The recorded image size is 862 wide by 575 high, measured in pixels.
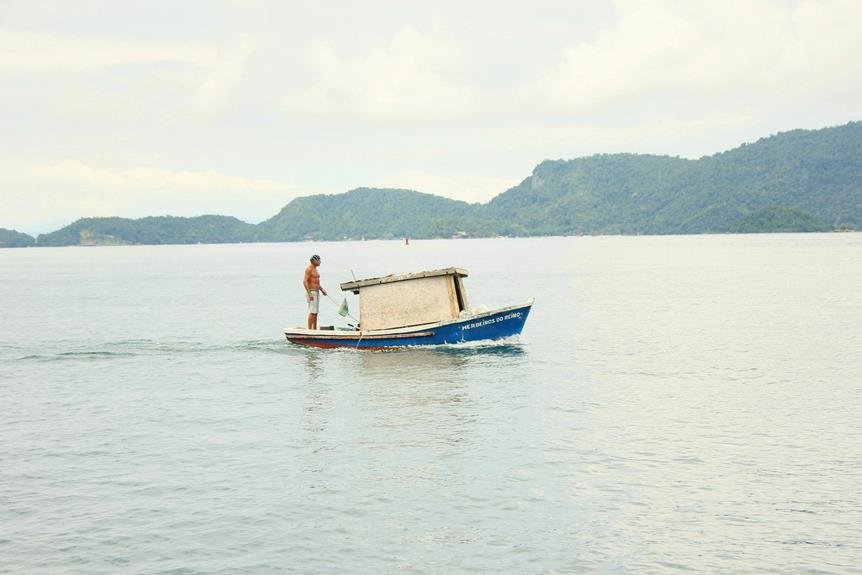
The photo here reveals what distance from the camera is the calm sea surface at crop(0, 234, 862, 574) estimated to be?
14.2 metres

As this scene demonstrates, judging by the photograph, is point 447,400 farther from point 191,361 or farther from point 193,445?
point 191,361

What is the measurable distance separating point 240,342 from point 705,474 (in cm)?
2803

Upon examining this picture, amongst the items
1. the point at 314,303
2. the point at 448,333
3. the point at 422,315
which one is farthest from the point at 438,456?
A: the point at 314,303

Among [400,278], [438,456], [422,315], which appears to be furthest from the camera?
[422,315]

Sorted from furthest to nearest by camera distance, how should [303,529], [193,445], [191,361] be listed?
[191,361] → [193,445] → [303,529]

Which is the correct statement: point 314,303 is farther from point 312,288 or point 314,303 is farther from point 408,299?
point 408,299

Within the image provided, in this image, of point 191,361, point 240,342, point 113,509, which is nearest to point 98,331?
point 240,342

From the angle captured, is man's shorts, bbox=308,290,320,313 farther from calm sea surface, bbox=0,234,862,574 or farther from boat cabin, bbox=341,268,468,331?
boat cabin, bbox=341,268,468,331

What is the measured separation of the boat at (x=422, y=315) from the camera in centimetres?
3500

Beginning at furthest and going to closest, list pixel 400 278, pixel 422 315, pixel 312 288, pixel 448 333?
1. pixel 312 288
2. pixel 422 315
3. pixel 400 278
4. pixel 448 333

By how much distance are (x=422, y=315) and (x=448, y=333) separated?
143 centimetres

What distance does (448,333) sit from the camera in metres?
35.0

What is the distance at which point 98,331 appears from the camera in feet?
162

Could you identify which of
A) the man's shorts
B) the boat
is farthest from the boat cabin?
the man's shorts
